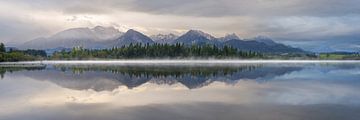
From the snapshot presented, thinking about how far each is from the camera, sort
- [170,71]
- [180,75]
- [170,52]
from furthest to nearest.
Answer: [170,52] < [170,71] < [180,75]

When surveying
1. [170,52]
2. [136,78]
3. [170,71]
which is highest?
[170,52]

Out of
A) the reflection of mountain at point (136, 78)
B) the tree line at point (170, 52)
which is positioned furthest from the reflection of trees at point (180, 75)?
the tree line at point (170, 52)

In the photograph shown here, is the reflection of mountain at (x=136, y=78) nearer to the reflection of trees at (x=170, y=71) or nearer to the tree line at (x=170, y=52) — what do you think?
the reflection of trees at (x=170, y=71)

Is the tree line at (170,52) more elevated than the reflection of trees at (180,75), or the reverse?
the tree line at (170,52)

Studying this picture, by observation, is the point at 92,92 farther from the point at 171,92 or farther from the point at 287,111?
the point at 287,111

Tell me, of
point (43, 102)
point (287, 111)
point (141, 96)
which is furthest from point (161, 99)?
point (287, 111)

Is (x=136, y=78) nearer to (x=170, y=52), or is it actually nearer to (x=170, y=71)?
(x=170, y=71)

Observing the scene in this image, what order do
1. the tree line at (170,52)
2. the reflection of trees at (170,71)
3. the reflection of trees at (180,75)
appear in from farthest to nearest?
the tree line at (170,52)
the reflection of trees at (170,71)
the reflection of trees at (180,75)

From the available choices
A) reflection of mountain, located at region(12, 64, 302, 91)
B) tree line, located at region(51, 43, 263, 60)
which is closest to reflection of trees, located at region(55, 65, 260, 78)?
reflection of mountain, located at region(12, 64, 302, 91)

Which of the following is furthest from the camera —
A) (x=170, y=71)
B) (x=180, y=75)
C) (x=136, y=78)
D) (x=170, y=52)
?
(x=170, y=52)

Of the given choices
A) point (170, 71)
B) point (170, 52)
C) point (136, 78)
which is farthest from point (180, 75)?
point (170, 52)

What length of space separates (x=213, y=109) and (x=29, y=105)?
9509mm

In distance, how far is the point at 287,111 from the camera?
66.0ft

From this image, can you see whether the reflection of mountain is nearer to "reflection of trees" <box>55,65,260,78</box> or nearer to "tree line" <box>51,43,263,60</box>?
"reflection of trees" <box>55,65,260,78</box>
